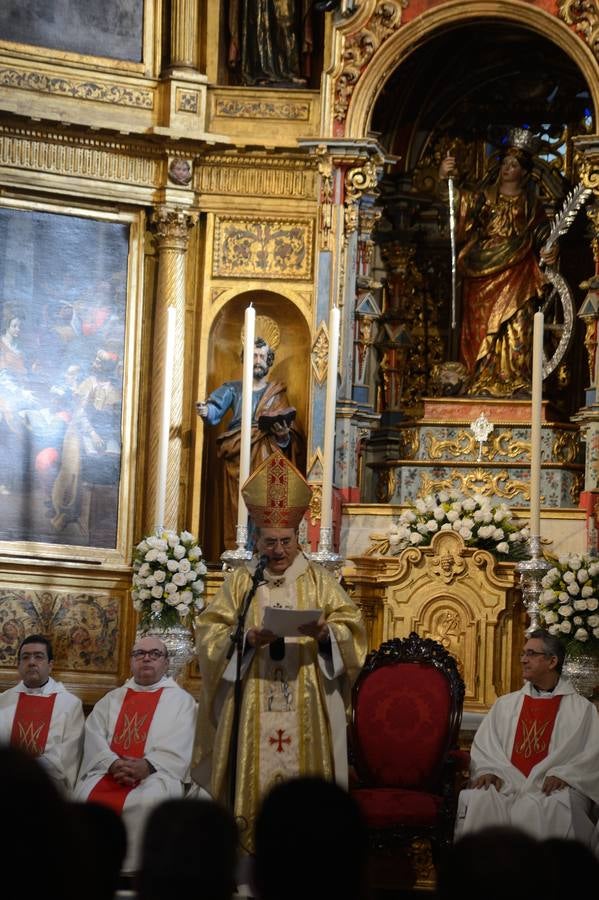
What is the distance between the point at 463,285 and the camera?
1166 cm

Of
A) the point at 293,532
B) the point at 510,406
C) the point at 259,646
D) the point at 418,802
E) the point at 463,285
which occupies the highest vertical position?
the point at 463,285

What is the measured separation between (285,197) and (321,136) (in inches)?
30.3

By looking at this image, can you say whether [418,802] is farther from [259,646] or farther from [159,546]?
[159,546]

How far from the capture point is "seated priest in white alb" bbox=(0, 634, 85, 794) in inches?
328

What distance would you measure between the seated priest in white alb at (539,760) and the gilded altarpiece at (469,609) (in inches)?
62.6

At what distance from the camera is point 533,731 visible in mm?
7898

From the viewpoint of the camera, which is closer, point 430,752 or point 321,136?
point 430,752

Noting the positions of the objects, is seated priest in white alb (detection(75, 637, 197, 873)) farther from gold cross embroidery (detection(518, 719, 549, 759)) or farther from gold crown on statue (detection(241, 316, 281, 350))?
gold crown on statue (detection(241, 316, 281, 350))

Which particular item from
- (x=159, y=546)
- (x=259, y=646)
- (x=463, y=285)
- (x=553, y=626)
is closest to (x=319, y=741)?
(x=259, y=646)

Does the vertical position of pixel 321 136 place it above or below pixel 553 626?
above

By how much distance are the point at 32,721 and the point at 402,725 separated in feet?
6.51

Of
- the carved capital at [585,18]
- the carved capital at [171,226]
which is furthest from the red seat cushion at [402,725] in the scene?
the carved capital at [585,18]

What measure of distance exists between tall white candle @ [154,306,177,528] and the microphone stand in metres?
2.76

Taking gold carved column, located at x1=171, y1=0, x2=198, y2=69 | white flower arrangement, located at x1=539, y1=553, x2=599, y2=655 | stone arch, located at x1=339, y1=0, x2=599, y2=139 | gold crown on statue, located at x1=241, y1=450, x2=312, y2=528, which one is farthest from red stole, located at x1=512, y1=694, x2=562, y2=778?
gold carved column, located at x1=171, y1=0, x2=198, y2=69
